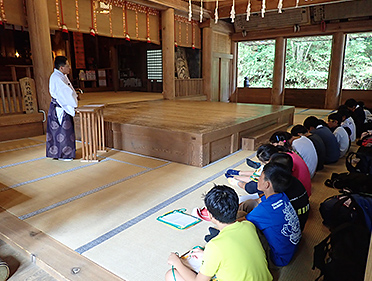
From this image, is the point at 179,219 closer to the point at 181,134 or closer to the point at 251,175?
the point at 251,175

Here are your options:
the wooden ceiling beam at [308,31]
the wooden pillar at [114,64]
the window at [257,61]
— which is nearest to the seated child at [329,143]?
the wooden ceiling beam at [308,31]

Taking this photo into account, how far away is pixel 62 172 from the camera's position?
3.06 m

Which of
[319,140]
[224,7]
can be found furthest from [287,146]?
[224,7]

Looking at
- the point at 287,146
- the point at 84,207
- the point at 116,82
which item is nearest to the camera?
the point at 84,207

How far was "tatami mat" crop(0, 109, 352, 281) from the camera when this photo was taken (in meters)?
1.66

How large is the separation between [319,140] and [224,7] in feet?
21.3

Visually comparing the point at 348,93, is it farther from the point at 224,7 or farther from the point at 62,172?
the point at 62,172

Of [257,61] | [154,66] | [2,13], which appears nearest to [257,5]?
[257,61]

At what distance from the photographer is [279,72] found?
9.36 metres

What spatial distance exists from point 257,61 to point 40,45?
7.46m

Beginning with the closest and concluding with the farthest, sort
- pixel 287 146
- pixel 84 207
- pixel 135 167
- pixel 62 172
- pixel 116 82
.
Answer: pixel 84 207
pixel 287 146
pixel 62 172
pixel 135 167
pixel 116 82

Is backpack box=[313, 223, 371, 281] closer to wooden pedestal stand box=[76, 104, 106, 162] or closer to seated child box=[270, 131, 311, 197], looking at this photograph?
seated child box=[270, 131, 311, 197]

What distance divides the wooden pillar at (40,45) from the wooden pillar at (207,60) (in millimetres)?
4931

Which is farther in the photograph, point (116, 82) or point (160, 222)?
point (116, 82)
